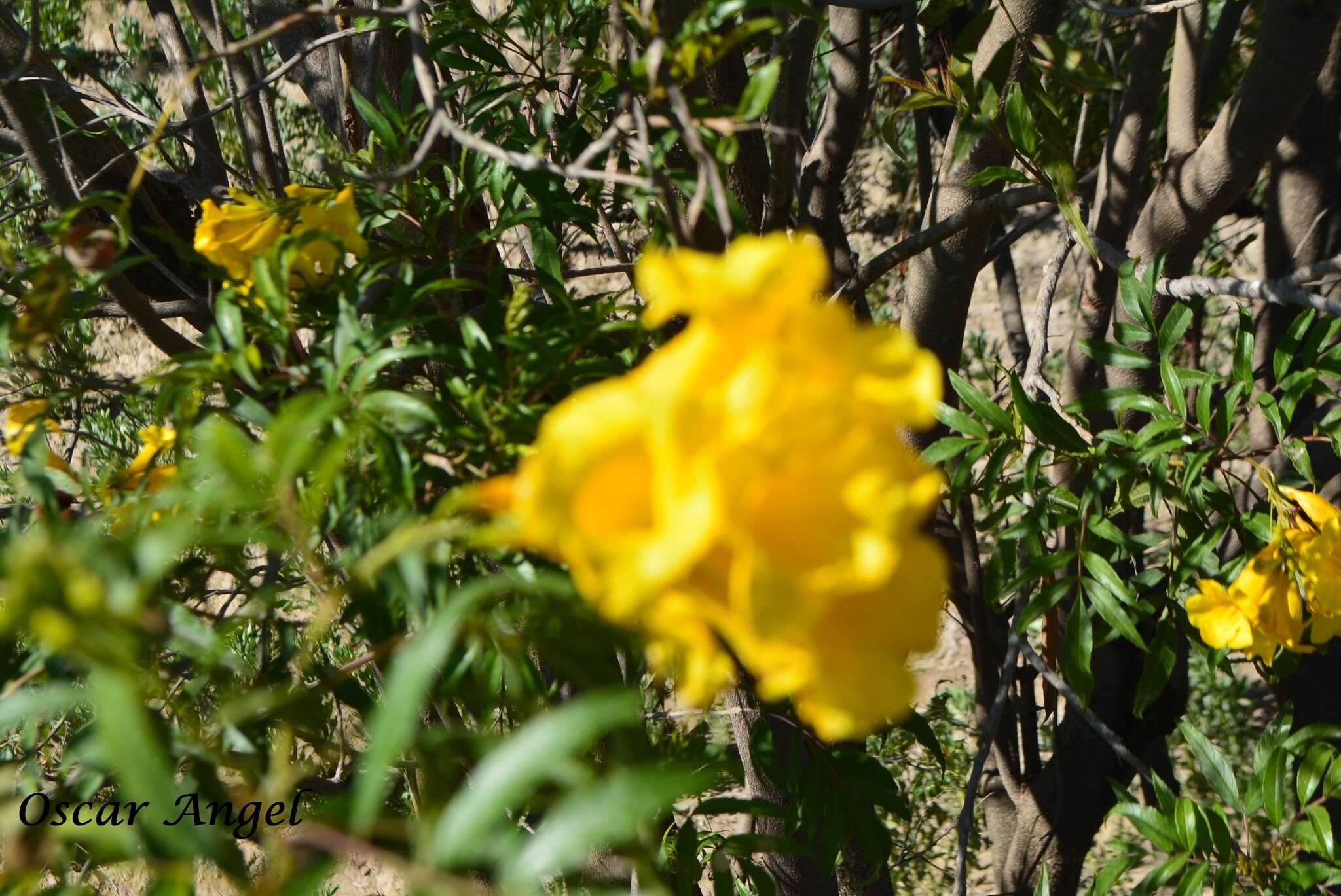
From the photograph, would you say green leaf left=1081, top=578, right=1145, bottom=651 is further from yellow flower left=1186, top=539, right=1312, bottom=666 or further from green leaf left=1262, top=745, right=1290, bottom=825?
green leaf left=1262, top=745, right=1290, bottom=825

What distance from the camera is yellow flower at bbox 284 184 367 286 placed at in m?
0.86

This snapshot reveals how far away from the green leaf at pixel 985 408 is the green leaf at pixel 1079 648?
0.22 metres

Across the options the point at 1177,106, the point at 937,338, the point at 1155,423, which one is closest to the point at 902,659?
the point at 1155,423

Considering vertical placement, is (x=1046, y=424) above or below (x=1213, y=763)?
above

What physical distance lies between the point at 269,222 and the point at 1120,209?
4.61 ft

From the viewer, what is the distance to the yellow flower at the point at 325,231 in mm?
855

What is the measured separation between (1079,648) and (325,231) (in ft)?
2.99

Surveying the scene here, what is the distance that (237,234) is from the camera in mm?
871

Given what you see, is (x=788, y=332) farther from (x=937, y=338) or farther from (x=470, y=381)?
(x=937, y=338)

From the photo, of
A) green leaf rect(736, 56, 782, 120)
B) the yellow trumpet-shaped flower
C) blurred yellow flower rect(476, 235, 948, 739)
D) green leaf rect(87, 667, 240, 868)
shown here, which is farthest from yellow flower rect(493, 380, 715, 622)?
the yellow trumpet-shaped flower

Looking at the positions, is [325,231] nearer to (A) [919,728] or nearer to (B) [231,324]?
(B) [231,324]

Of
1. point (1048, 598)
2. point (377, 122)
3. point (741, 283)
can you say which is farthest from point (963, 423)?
point (741, 283)

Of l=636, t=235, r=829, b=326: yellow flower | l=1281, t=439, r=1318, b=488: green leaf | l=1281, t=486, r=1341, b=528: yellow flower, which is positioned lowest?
l=1281, t=486, r=1341, b=528: yellow flower

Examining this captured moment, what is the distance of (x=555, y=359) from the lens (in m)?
0.72
